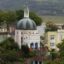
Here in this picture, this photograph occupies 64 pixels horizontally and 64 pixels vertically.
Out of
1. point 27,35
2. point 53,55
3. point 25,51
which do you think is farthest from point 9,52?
point 27,35

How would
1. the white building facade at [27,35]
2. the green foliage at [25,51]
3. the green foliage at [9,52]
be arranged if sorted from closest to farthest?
the green foliage at [9,52]
the green foliage at [25,51]
the white building facade at [27,35]

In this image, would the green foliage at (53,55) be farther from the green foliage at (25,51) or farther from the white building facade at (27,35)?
the white building facade at (27,35)

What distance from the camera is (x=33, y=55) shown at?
26.5 m

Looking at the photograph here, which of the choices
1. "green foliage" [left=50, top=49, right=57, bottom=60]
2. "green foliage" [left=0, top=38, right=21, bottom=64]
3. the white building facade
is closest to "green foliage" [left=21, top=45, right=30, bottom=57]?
"green foliage" [left=0, top=38, right=21, bottom=64]

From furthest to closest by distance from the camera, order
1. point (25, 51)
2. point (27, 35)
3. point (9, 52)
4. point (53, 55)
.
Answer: point (27, 35), point (25, 51), point (53, 55), point (9, 52)

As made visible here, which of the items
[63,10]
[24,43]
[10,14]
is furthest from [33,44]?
[63,10]

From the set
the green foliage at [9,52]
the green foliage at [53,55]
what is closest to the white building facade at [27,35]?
the green foliage at [9,52]

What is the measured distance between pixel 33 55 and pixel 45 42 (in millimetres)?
4094

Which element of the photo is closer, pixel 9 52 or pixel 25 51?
pixel 9 52

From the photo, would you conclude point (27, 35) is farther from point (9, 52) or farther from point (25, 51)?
point (9, 52)

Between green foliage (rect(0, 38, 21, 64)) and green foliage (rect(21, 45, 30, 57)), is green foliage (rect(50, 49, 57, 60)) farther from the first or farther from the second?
green foliage (rect(0, 38, 21, 64))

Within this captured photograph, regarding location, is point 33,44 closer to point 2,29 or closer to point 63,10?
point 2,29

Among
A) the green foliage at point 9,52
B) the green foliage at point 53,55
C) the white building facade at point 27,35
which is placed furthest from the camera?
the white building facade at point 27,35

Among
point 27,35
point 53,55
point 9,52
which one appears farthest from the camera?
point 27,35
